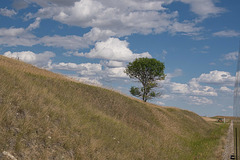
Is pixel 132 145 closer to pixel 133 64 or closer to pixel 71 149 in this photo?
pixel 71 149

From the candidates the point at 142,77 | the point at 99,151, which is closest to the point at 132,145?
the point at 99,151

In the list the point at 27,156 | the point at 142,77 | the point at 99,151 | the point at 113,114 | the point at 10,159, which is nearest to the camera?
the point at 10,159

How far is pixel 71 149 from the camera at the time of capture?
10.1 m

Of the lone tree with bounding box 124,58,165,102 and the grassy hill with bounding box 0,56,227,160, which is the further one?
the lone tree with bounding box 124,58,165,102

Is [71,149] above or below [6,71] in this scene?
below

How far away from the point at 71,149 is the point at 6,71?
781 cm

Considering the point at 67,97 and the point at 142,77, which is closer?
the point at 67,97

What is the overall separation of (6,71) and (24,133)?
694cm

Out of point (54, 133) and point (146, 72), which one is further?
point (146, 72)

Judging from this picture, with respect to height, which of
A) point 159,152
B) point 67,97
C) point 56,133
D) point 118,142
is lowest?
point 159,152

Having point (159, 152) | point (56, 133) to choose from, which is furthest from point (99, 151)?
point (159, 152)

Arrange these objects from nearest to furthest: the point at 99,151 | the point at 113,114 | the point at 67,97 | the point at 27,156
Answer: the point at 27,156
the point at 99,151
the point at 67,97
the point at 113,114

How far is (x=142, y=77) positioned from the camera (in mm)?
61656

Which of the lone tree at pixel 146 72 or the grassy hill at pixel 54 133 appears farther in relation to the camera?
the lone tree at pixel 146 72
